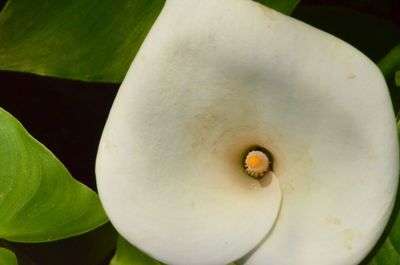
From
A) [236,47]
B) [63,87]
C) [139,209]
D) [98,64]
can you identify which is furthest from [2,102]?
[236,47]

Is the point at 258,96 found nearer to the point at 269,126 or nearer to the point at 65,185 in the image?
the point at 269,126

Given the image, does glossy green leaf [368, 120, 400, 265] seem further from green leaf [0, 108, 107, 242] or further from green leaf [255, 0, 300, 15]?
green leaf [0, 108, 107, 242]

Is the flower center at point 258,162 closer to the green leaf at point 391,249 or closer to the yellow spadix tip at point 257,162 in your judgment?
the yellow spadix tip at point 257,162

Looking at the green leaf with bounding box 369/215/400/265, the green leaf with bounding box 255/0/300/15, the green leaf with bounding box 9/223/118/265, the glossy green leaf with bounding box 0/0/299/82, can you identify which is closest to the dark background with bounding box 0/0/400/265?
the green leaf with bounding box 9/223/118/265

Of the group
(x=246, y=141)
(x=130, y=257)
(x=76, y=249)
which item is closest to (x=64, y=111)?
(x=76, y=249)

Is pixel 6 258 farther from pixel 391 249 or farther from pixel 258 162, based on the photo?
pixel 391 249

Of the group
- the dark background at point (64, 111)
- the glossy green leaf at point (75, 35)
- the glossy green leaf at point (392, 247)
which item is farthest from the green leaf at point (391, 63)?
the dark background at point (64, 111)
